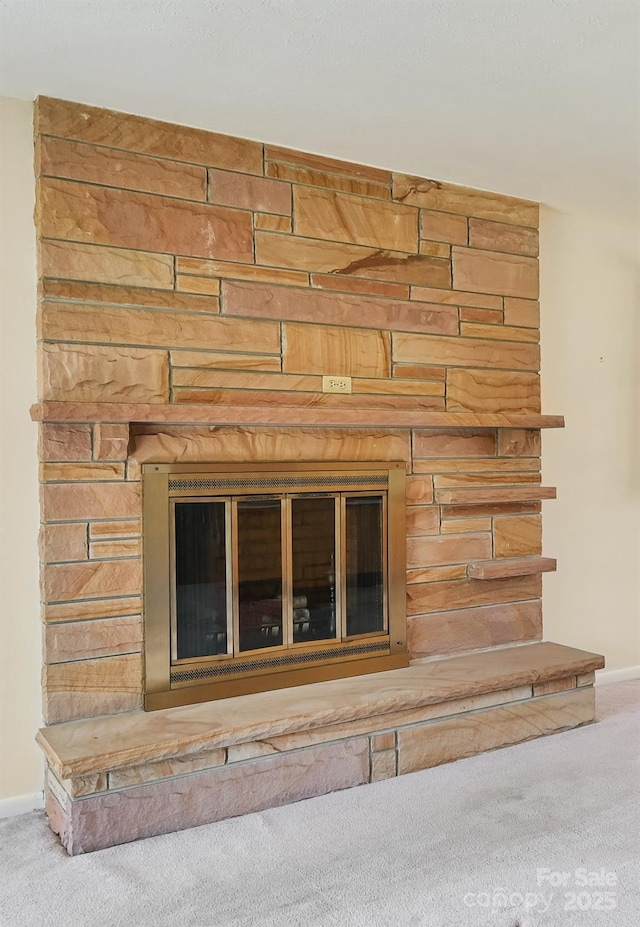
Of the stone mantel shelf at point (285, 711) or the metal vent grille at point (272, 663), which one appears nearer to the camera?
the stone mantel shelf at point (285, 711)

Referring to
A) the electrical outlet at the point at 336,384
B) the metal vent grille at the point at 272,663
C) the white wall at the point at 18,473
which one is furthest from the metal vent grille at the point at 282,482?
the metal vent grille at the point at 272,663

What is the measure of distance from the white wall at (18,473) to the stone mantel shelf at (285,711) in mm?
164

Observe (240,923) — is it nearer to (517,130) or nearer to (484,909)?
(484,909)

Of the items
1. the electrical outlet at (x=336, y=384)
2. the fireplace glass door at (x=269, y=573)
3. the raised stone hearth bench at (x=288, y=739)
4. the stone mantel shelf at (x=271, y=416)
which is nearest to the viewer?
the raised stone hearth bench at (x=288, y=739)

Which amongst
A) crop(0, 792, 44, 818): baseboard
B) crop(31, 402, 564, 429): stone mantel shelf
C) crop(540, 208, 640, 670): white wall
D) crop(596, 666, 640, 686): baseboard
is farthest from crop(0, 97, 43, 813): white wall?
crop(596, 666, 640, 686): baseboard

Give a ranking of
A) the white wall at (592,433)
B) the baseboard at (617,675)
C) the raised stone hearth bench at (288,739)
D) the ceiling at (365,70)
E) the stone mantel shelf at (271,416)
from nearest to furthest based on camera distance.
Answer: the ceiling at (365,70) < the raised stone hearth bench at (288,739) < the stone mantel shelf at (271,416) < the white wall at (592,433) < the baseboard at (617,675)

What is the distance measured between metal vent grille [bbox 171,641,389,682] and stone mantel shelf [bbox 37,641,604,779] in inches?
3.5

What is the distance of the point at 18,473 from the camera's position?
2357mm

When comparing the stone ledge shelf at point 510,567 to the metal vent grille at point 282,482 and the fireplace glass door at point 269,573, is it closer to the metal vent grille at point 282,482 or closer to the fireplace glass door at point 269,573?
the fireplace glass door at point 269,573

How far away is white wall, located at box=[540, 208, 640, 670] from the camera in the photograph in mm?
3527

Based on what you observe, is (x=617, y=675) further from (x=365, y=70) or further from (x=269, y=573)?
(x=365, y=70)

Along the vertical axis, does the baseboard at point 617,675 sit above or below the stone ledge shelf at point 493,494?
below

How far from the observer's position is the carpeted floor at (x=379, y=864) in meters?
1.79

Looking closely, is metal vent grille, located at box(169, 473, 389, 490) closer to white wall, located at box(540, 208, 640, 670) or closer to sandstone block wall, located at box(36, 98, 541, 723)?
sandstone block wall, located at box(36, 98, 541, 723)
